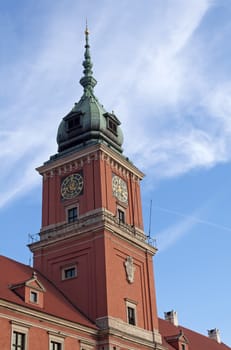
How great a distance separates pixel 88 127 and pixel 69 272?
10371mm

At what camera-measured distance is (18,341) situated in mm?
26641

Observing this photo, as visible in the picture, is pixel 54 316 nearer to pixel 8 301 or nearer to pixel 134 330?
pixel 8 301

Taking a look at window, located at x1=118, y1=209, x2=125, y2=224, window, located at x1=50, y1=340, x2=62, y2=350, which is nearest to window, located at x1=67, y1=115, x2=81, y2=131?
window, located at x1=118, y1=209, x2=125, y2=224

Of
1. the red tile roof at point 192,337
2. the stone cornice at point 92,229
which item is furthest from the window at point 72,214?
the red tile roof at point 192,337

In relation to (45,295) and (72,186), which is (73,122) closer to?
(72,186)

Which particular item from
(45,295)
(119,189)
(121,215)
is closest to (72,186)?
(119,189)

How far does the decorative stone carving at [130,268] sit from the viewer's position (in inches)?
1401

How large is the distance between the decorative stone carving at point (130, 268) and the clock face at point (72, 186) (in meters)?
5.38

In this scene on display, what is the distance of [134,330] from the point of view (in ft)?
112

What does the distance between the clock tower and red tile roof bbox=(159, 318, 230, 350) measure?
8.62 meters

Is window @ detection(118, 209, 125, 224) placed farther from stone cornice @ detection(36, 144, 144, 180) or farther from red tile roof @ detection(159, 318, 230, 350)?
red tile roof @ detection(159, 318, 230, 350)

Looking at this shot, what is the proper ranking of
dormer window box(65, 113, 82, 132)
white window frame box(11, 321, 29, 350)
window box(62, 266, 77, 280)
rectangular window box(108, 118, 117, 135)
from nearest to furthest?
white window frame box(11, 321, 29, 350) → window box(62, 266, 77, 280) → dormer window box(65, 113, 82, 132) → rectangular window box(108, 118, 117, 135)

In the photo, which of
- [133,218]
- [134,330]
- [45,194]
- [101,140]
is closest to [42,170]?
[45,194]

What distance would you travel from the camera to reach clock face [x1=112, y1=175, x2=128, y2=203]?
38.1 meters
